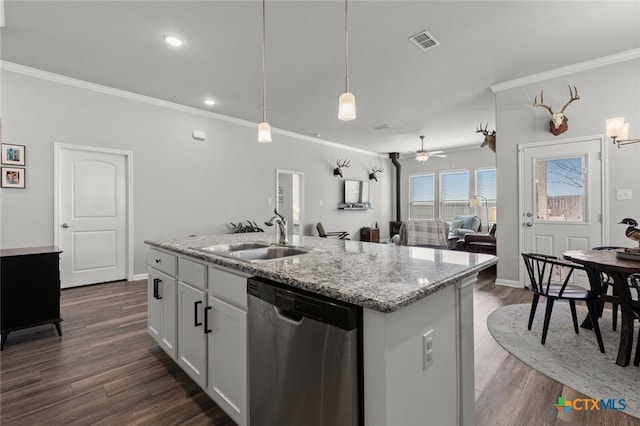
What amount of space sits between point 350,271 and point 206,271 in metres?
0.85

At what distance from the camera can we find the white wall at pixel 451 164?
8117 mm

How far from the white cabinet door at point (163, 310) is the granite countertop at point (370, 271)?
40 centimetres

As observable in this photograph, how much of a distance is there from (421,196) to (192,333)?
873 cm

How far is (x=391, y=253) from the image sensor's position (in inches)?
69.7

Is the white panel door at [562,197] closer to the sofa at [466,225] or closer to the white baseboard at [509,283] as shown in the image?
the white baseboard at [509,283]

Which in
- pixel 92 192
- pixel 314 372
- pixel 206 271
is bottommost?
pixel 314 372

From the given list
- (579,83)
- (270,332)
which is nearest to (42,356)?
(270,332)

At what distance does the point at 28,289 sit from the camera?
8.07ft

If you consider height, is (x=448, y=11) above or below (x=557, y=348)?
above

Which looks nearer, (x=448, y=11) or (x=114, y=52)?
(x=448, y=11)

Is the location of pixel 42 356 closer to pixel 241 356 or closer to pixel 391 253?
pixel 241 356

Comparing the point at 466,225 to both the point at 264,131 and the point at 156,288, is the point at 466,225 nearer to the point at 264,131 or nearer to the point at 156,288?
the point at 264,131

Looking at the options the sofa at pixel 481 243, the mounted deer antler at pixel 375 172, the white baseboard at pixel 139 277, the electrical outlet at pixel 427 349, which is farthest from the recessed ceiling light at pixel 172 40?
the mounted deer antler at pixel 375 172

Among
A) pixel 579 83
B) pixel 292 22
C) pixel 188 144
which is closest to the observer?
pixel 292 22
